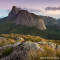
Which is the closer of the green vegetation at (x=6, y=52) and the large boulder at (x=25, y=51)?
the large boulder at (x=25, y=51)

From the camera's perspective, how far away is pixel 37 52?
492 inches

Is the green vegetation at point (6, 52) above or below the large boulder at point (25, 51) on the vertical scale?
below

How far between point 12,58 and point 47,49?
3.52m

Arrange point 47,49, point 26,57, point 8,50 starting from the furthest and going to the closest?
point 8,50, point 47,49, point 26,57

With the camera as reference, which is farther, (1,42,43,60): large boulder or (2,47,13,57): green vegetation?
(2,47,13,57): green vegetation

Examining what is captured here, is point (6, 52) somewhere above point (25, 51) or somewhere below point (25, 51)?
below

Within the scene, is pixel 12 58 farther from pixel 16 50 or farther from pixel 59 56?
pixel 59 56

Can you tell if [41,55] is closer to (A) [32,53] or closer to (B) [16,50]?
(A) [32,53]

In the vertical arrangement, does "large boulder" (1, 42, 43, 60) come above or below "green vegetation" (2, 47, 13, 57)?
above

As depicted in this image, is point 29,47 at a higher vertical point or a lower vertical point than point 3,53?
higher

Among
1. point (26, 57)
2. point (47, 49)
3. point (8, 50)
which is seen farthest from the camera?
point (8, 50)

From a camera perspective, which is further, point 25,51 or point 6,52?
point 6,52

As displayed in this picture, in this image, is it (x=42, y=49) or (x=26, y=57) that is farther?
(x=42, y=49)

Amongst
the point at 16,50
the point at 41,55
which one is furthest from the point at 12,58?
the point at 41,55
